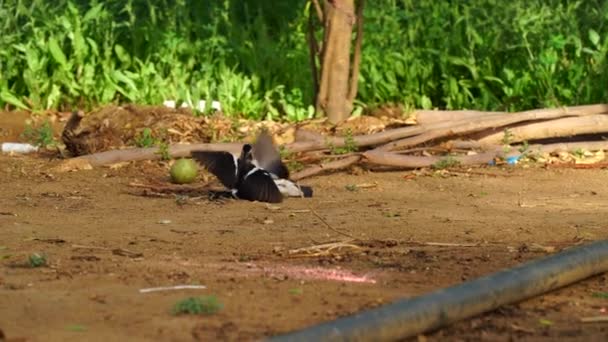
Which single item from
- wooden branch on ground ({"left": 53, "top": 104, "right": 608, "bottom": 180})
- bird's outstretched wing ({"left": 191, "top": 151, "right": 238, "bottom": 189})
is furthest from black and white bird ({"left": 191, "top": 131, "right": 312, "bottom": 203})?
wooden branch on ground ({"left": 53, "top": 104, "right": 608, "bottom": 180})

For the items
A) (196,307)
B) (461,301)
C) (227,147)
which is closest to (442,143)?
(227,147)

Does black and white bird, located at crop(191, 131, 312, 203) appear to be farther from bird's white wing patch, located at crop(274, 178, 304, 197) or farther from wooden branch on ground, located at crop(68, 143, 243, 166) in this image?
wooden branch on ground, located at crop(68, 143, 243, 166)

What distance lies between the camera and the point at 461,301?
12.7 feet

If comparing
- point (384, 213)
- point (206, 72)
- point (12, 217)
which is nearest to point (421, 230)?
point (384, 213)

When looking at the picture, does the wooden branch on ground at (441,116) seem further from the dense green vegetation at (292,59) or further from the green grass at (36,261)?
the green grass at (36,261)

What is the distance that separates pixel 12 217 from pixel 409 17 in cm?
466

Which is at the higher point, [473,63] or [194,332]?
[473,63]

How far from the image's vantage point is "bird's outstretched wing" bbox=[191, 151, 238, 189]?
6.55 metres

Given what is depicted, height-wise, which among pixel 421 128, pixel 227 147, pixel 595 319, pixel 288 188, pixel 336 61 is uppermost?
pixel 336 61

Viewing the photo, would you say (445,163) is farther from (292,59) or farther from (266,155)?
(292,59)

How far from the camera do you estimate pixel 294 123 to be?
8.73m

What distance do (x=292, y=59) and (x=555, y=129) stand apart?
2569mm

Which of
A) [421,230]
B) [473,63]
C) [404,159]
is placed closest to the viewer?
[421,230]

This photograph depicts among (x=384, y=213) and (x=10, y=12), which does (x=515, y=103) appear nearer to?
(x=384, y=213)
